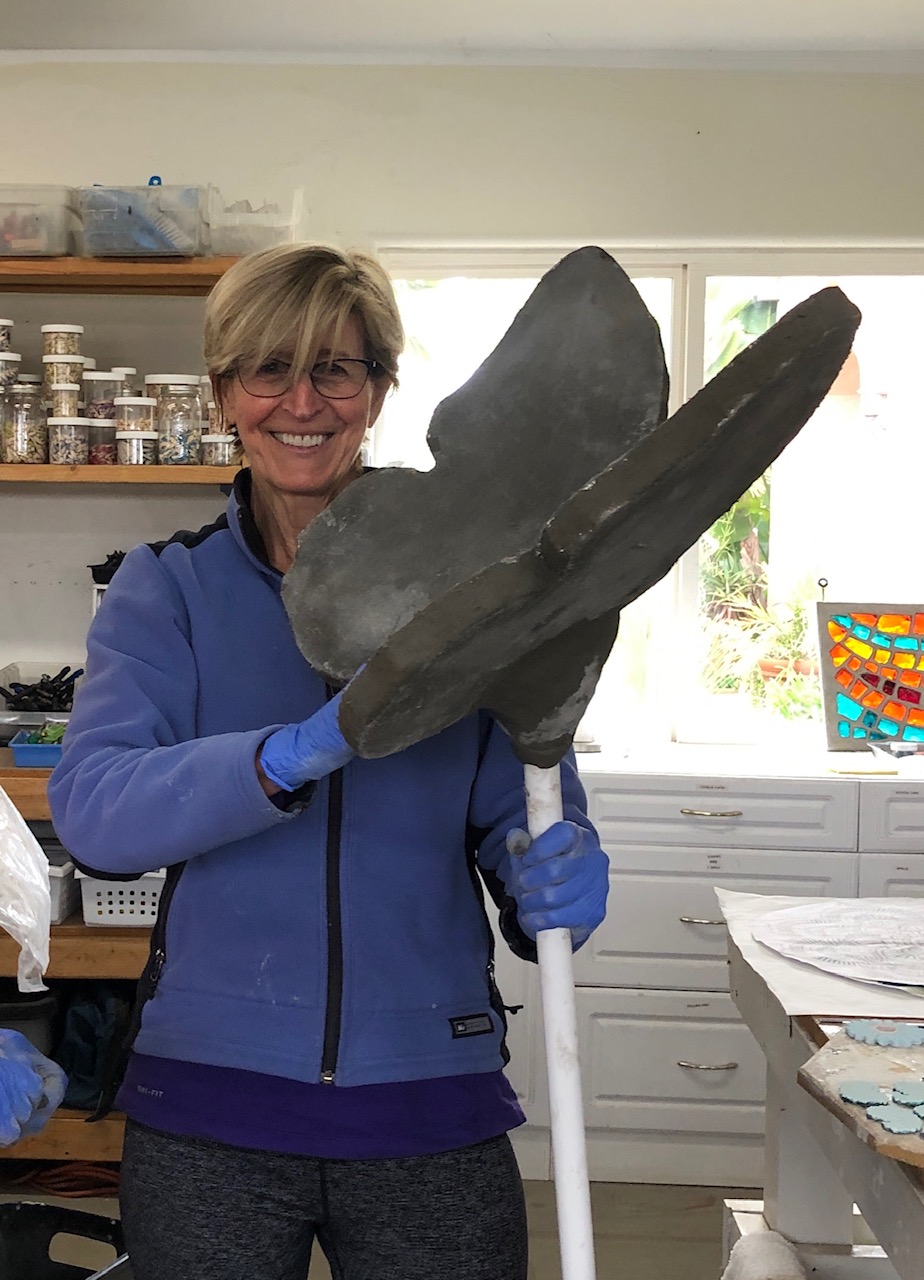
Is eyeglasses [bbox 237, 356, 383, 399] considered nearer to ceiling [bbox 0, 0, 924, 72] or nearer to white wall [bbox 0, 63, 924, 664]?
ceiling [bbox 0, 0, 924, 72]

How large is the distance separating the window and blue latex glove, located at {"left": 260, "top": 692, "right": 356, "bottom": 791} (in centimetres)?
249

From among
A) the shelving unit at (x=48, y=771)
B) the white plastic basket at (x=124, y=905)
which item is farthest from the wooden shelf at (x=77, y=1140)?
the white plastic basket at (x=124, y=905)

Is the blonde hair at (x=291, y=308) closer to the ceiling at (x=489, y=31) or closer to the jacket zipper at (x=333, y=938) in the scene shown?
the jacket zipper at (x=333, y=938)

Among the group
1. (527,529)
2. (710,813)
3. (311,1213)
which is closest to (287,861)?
(311,1213)

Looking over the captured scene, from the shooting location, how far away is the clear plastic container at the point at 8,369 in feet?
9.77

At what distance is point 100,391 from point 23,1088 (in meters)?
2.13

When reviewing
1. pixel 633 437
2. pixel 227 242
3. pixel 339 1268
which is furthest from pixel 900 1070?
pixel 227 242

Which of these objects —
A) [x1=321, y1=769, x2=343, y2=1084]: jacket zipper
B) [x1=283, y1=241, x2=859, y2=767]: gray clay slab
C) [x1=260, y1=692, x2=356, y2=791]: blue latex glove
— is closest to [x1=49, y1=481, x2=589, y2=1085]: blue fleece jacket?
[x1=321, y1=769, x2=343, y2=1084]: jacket zipper

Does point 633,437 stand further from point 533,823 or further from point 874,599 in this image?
point 874,599

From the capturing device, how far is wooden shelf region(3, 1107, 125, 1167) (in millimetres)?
2721

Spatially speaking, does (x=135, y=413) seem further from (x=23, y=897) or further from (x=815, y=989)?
(x=815, y=989)

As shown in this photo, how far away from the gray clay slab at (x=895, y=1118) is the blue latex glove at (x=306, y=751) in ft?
1.65

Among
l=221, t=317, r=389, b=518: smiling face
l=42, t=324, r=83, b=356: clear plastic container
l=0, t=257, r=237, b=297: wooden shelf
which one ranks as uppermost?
l=0, t=257, r=237, b=297: wooden shelf

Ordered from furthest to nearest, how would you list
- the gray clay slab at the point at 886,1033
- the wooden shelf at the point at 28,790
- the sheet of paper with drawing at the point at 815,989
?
1. the wooden shelf at the point at 28,790
2. the sheet of paper with drawing at the point at 815,989
3. the gray clay slab at the point at 886,1033
